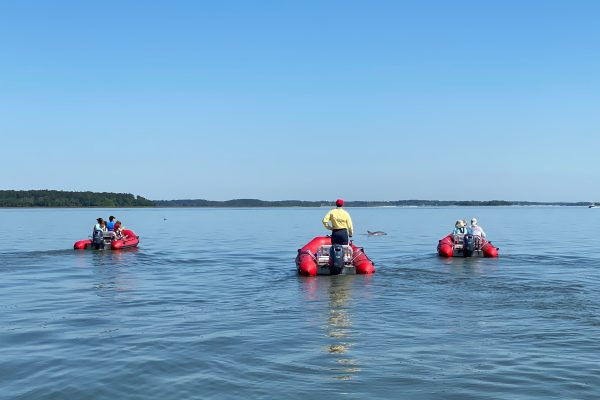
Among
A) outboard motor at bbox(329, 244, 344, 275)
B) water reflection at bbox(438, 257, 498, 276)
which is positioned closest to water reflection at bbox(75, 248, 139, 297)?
outboard motor at bbox(329, 244, 344, 275)

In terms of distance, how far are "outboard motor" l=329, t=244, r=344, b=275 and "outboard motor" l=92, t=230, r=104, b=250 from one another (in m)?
14.1

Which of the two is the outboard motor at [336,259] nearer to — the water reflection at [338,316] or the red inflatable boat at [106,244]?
the water reflection at [338,316]

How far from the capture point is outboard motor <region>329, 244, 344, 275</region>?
Result: 19594 millimetres

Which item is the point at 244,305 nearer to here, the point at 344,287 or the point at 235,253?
the point at 344,287

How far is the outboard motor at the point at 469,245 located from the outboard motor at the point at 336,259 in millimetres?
8384

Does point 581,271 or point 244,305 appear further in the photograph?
point 581,271

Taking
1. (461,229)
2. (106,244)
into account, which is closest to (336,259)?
(461,229)

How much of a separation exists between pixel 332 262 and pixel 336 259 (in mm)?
204

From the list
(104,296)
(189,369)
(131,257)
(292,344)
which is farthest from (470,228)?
(189,369)

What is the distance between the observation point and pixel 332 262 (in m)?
19.8

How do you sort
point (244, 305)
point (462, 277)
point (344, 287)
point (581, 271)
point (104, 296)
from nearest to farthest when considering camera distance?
point (244, 305), point (104, 296), point (344, 287), point (462, 277), point (581, 271)

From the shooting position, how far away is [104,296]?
1583 centimetres

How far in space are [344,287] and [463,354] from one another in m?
8.03

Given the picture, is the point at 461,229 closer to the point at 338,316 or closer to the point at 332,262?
the point at 332,262
